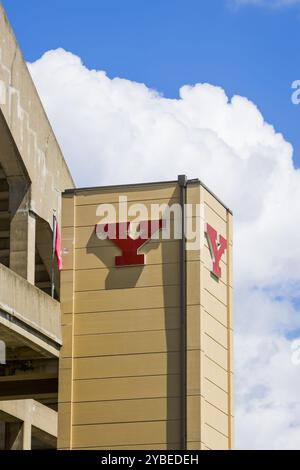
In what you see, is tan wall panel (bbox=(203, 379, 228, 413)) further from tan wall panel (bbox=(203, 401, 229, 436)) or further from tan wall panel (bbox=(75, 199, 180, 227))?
tan wall panel (bbox=(75, 199, 180, 227))

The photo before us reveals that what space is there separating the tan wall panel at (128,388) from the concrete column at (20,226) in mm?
6515

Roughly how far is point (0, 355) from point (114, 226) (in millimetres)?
6071

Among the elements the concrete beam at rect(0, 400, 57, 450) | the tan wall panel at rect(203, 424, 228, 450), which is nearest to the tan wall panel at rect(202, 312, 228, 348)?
the tan wall panel at rect(203, 424, 228, 450)

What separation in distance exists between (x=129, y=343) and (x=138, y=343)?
320 mm

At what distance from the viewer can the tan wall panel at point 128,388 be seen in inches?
1880

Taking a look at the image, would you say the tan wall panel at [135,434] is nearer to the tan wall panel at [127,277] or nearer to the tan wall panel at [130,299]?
the tan wall panel at [130,299]

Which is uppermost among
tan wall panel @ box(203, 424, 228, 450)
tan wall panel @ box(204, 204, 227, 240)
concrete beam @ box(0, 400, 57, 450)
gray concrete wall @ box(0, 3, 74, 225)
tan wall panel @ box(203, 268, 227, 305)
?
gray concrete wall @ box(0, 3, 74, 225)

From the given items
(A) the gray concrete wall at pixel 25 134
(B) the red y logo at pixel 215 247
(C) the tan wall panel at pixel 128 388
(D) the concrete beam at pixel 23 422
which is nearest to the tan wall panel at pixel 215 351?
(C) the tan wall panel at pixel 128 388

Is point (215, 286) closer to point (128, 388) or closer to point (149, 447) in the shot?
point (128, 388)

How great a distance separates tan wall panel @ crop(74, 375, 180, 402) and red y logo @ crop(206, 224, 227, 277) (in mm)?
4527

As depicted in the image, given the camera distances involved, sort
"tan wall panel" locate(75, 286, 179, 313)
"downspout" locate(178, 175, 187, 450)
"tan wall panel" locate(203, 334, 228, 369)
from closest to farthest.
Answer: "downspout" locate(178, 175, 187, 450) → "tan wall panel" locate(203, 334, 228, 369) → "tan wall panel" locate(75, 286, 179, 313)

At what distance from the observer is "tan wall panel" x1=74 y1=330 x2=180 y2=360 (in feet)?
158

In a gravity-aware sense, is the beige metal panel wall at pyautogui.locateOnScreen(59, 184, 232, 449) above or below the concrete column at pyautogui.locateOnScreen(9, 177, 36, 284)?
below

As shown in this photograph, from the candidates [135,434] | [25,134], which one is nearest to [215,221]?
[25,134]
